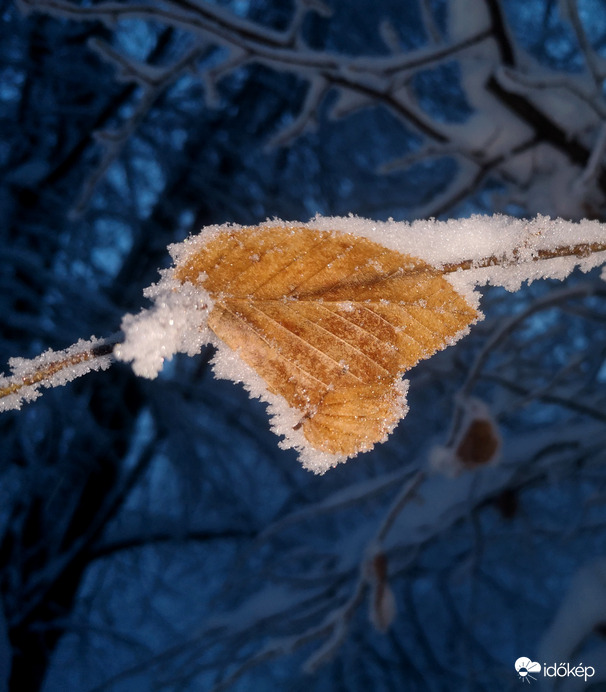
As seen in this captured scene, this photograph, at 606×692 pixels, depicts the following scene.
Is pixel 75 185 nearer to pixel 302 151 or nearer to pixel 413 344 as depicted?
pixel 302 151

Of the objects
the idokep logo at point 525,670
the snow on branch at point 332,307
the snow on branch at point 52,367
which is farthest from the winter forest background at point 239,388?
the snow on branch at point 52,367

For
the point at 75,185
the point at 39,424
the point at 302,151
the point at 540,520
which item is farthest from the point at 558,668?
the point at 75,185

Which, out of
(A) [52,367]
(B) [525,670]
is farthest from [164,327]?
(B) [525,670]

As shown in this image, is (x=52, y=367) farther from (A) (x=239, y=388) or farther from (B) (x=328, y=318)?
(A) (x=239, y=388)

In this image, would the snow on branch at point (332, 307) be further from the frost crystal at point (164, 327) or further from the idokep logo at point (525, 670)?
the idokep logo at point (525, 670)

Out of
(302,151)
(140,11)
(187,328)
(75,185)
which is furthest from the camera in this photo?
(302,151)

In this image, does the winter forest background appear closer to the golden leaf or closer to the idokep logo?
the idokep logo

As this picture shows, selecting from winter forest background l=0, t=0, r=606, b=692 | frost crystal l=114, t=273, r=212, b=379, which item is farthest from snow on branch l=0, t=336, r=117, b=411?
winter forest background l=0, t=0, r=606, b=692
